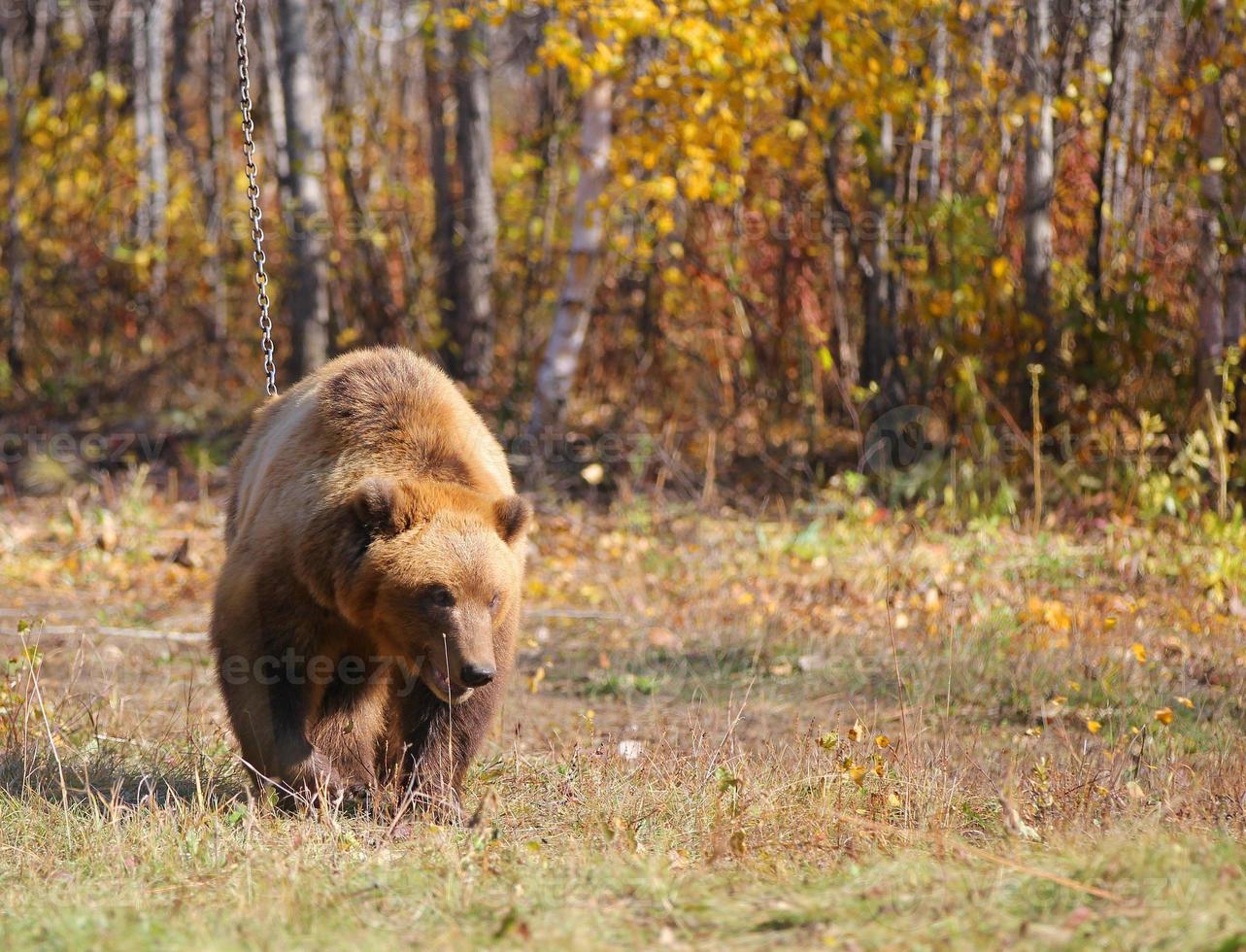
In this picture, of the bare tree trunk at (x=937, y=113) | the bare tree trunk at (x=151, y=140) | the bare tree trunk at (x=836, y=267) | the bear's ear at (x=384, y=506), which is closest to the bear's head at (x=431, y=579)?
the bear's ear at (x=384, y=506)

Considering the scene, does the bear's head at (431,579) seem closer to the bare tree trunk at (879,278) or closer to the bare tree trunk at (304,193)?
the bare tree trunk at (879,278)

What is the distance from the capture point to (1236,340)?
9297mm

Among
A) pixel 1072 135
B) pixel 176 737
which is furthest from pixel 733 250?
pixel 176 737

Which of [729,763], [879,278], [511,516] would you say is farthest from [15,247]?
[729,763]

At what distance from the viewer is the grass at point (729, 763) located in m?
3.11

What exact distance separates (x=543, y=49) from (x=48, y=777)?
20.3 ft

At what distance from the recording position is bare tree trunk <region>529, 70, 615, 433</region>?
1023 cm

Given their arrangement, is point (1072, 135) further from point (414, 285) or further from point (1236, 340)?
point (414, 285)

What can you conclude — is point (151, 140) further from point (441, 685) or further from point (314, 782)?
point (441, 685)

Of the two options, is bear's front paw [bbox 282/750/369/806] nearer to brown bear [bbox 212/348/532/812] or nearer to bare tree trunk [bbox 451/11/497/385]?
brown bear [bbox 212/348/532/812]

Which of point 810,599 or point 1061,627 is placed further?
point 810,599

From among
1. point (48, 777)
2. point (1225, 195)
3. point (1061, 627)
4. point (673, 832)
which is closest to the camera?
point (673, 832)

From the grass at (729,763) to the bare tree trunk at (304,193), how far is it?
11.2 feet

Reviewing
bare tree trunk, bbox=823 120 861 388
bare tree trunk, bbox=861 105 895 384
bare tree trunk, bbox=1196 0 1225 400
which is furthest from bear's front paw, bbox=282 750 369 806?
bare tree trunk, bbox=861 105 895 384
